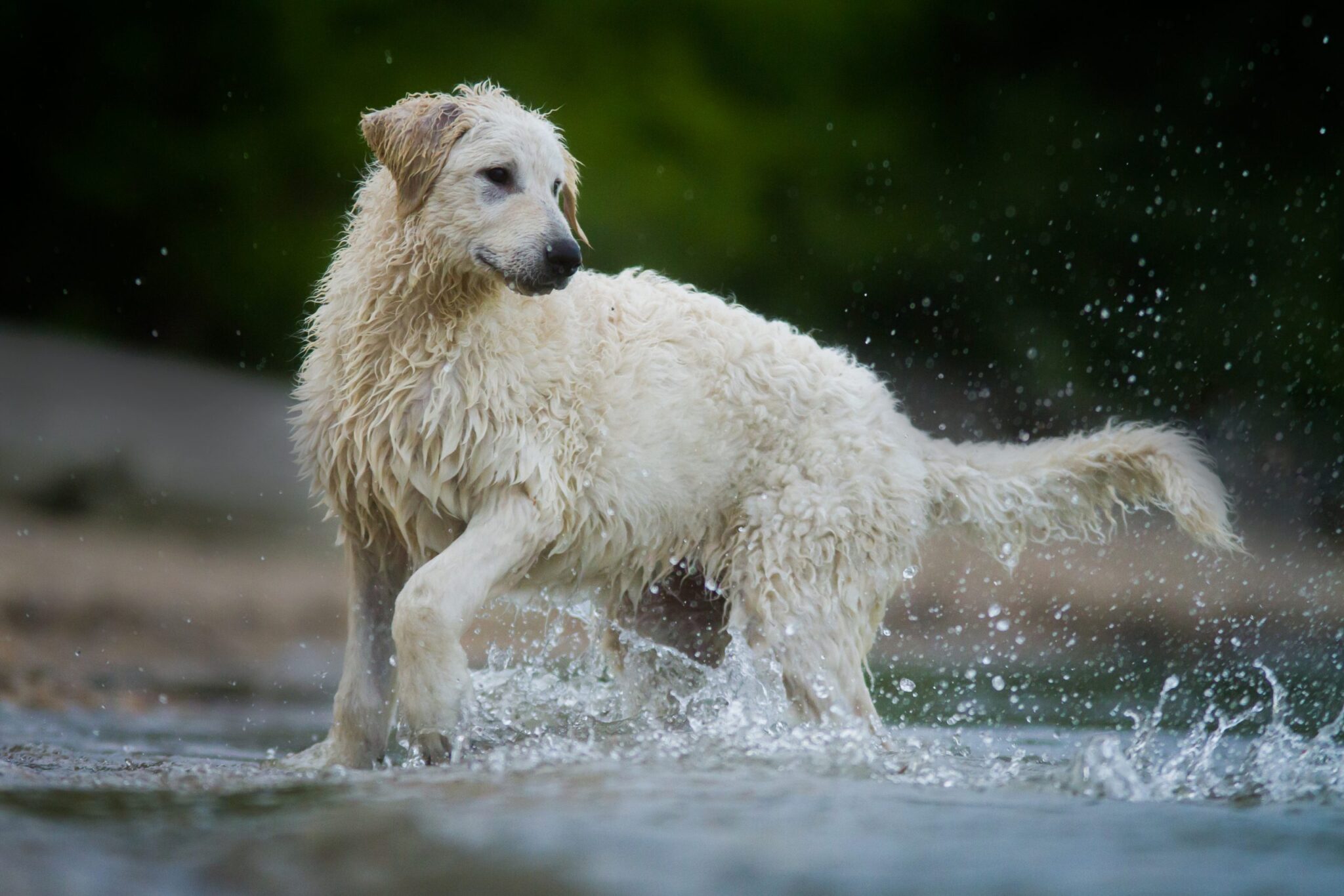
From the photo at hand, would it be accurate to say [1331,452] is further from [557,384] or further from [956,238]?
[557,384]

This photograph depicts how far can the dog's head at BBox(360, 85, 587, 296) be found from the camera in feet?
13.7

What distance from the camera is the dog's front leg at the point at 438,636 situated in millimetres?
3965

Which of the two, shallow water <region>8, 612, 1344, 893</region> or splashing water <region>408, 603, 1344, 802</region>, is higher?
splashing water <region>408, 603, 1344, 802</region>

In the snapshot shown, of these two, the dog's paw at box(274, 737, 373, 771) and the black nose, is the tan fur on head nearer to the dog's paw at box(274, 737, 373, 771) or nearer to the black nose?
the black nose

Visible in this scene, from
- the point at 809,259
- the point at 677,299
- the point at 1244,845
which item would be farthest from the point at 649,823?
the point at 809,259

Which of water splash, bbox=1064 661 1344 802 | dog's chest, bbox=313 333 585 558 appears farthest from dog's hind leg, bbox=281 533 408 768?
water splash, bbox=1064 661 1344 802

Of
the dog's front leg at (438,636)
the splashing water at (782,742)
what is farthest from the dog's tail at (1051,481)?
the dog's front leg at (438,636)

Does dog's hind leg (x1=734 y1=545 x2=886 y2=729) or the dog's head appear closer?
the dog's head

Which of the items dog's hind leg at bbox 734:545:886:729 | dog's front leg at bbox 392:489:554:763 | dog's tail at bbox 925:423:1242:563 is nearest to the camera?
dog's front leg at bbox 392:489:554:763

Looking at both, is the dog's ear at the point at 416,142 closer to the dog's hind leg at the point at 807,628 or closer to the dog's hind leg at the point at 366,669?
the dog's hind leg at the point at 366,669

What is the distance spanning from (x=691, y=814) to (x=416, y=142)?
87.3 inches

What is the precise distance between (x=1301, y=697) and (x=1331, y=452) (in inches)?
104

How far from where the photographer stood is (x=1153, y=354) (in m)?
10.1

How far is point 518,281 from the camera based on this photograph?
4176 mm
